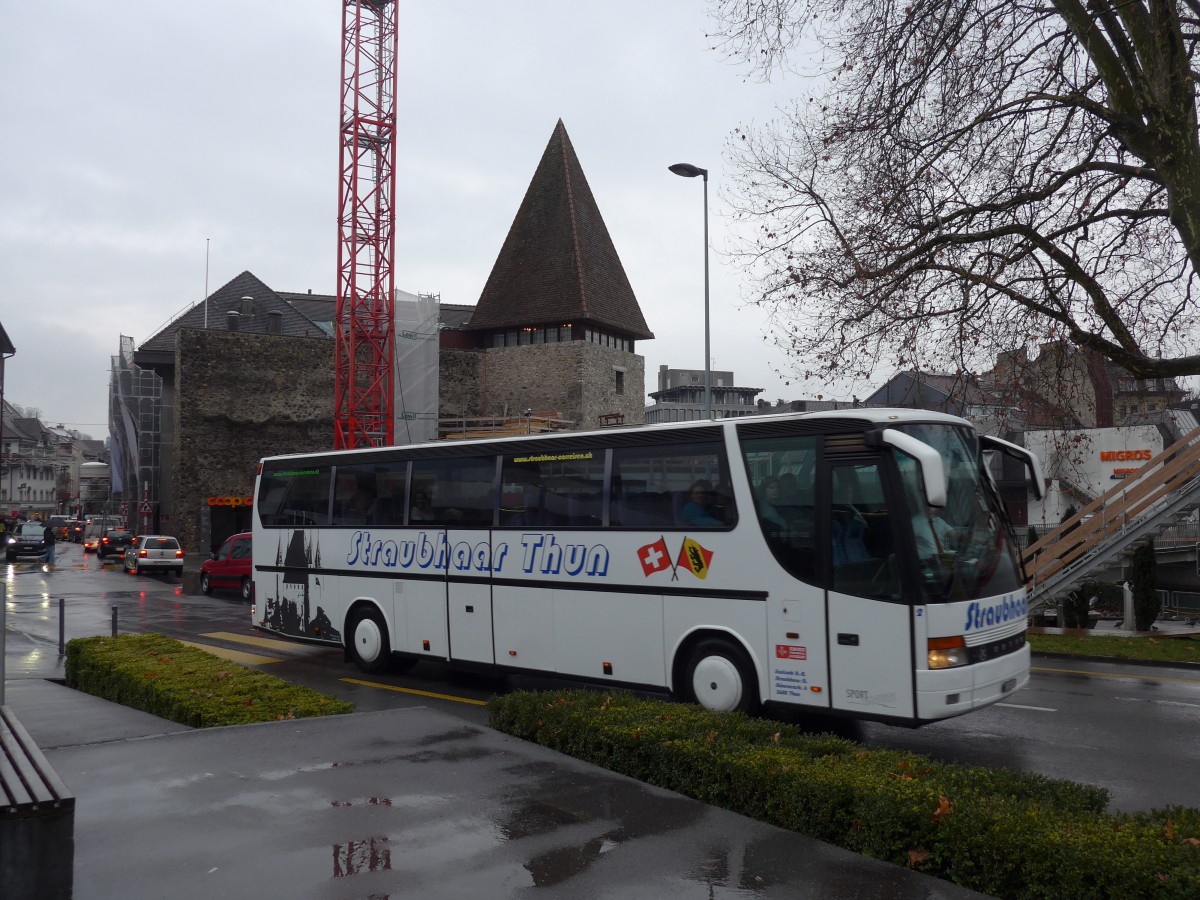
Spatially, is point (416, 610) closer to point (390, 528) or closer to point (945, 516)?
point (390, 528)

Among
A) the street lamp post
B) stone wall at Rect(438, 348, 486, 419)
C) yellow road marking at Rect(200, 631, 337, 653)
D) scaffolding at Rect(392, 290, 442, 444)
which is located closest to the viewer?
yellow road marking at Rect(200, 631, 337, 653)

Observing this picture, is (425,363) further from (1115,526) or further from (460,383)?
(1115,526)

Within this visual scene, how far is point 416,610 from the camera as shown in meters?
13.1

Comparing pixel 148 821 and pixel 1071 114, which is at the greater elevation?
pixel 1071 114

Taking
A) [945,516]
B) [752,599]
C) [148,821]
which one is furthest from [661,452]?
[148,821]

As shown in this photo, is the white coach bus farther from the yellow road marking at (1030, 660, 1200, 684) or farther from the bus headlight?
the yellow road marking at (1030, 660, 1200, 684)

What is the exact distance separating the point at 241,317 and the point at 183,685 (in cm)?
5353

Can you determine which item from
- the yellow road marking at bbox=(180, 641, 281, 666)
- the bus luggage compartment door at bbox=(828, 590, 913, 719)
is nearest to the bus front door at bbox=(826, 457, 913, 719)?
the bus luggage compartment door at bbox=(828, 590, 913, 719)

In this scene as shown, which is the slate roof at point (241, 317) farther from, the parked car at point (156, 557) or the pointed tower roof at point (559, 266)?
the parked car at point (156, 557)

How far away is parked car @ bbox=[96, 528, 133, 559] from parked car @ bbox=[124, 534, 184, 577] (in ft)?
41.3

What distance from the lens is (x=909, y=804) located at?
537 centimetres

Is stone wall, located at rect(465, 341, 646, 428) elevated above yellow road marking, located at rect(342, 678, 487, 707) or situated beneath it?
elevated above

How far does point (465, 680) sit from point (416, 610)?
1250 millimetres

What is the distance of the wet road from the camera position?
8.33 m
